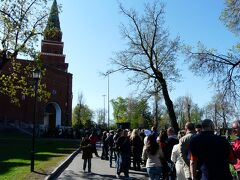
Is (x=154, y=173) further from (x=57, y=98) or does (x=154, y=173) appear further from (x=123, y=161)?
(x=57, y=98)

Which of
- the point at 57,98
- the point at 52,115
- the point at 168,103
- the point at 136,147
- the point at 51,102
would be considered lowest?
the point at 136,147

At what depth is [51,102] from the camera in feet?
259

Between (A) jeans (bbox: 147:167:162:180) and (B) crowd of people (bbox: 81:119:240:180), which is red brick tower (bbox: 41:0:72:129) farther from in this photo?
(A) jeans (bbox: 147:167:162:180)

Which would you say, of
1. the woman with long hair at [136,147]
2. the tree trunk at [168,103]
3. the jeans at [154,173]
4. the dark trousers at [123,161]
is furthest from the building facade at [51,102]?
the jeans at [154,173]

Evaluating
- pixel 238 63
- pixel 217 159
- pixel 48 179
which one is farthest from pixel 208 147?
pixel 238 63

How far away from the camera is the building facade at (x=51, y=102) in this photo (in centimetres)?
7219

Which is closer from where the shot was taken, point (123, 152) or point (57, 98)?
point (123, 152)

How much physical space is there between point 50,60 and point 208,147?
84.1 m

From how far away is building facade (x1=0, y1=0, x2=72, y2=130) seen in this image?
7219 centimetres

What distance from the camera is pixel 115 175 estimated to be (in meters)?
16.2

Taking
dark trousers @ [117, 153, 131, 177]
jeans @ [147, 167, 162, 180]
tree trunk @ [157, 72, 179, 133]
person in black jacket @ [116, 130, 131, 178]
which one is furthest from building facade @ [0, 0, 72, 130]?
jeans @ [147, 167, 162, 180]

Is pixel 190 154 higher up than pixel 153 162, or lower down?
higher up

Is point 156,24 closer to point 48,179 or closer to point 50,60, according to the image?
point 48,179

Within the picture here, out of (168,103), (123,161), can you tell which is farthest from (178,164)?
(168,103)
